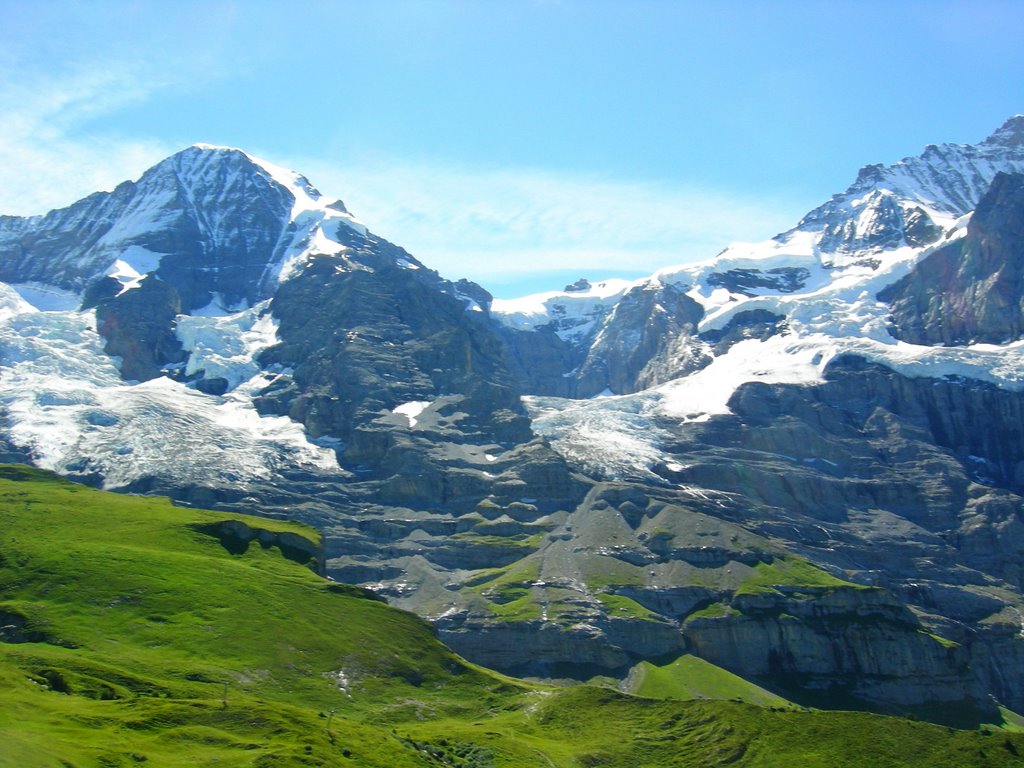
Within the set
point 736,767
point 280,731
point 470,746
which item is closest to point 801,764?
point 736,767

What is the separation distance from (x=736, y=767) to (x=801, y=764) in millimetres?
10884

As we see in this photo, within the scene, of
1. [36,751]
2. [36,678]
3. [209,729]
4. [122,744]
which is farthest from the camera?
[36,678]

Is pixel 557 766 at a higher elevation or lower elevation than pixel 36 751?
lower

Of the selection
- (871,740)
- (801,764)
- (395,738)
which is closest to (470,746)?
(395,738)

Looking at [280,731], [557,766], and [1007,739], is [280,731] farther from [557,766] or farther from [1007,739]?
[1007,739]

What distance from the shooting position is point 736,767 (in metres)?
198

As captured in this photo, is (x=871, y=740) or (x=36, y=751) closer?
(x=36, y=751)

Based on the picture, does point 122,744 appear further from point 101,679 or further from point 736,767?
point 736,767

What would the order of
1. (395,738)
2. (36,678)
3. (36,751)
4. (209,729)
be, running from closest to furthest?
(36,751), (209,729), (36,678), (395,738)

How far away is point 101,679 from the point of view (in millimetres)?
192125

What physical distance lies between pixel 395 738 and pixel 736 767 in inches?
2191

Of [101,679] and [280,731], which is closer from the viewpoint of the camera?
[280,731]

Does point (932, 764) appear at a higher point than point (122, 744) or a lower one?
lower

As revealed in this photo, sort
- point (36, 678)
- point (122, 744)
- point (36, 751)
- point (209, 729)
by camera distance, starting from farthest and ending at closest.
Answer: point (36, 678), point (209, 729), point (122, 744), point (36, 751)
